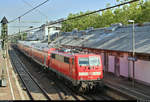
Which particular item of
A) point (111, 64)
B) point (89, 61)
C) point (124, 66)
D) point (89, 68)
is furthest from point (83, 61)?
point (111, 64)

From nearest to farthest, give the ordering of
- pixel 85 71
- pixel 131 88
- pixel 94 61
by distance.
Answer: pixel 85 71
pixel 94 61
pixel 131 88

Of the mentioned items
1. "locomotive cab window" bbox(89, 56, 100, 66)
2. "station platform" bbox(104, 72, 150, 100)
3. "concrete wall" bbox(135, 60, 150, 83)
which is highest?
"locomotive cab window" bbox(89, 56, 100, 66)

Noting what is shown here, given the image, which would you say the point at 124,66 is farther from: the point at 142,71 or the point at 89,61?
the point at 89,61

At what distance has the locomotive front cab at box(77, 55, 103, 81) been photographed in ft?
54.0

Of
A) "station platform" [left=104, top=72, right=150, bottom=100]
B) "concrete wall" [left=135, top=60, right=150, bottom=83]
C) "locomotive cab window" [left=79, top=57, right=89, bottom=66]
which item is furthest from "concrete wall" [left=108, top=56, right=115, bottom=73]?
"locomotive cab window" [left=79, top=57, right=89, bottom=66]

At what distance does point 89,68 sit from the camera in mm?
16609

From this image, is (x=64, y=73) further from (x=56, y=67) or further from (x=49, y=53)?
(x=49, y=53)

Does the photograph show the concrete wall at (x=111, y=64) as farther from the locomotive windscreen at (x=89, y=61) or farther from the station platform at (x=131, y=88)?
the locomotive windscreen at (x=89, y=61)

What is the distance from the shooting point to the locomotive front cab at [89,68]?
16.5 meters

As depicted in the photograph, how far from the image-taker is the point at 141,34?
23.1 metres

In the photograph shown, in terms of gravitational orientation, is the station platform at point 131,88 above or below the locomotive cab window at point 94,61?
below

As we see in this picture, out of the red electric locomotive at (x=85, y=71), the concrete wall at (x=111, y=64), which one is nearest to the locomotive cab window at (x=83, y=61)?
the red electric locomotive at (x=85, y=71)

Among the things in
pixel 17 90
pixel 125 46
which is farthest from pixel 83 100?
pixel 125 46

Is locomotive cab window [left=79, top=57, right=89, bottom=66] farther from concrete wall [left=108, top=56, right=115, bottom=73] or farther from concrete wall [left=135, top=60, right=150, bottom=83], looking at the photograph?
concrete wall [left=108, top=56, right=115, bottom=73]
